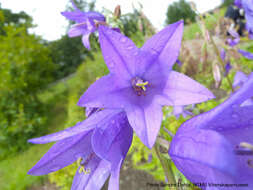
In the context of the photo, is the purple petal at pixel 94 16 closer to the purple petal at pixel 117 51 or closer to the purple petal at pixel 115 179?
the purple petal at pixel 117 51

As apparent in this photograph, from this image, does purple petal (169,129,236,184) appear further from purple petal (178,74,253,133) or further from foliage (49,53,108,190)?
foliage (49,53,108,190)

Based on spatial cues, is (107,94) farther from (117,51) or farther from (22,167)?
(22,167)

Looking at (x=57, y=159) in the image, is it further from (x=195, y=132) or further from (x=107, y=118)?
(x=195, y=132)

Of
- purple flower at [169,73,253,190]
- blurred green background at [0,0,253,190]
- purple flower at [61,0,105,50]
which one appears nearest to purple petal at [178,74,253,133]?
purple flower at [169,73,253,190]

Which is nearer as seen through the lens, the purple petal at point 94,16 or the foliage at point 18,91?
the purple petal at point 94,16

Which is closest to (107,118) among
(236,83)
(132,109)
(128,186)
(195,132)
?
(132,109)

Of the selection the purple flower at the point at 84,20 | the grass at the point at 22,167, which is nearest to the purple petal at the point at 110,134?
the purple flower at the point at 84,20
